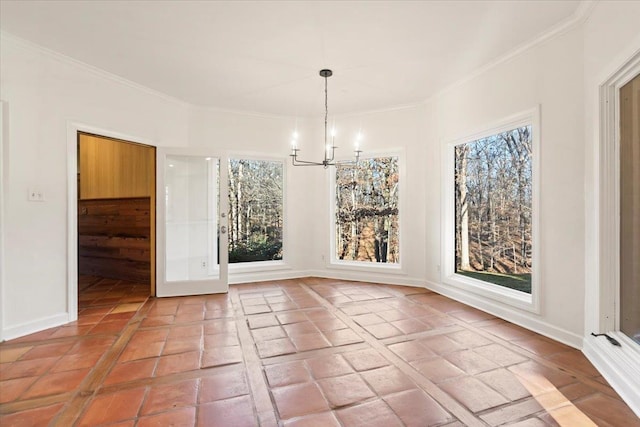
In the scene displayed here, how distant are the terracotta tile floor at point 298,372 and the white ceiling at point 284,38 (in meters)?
2.60

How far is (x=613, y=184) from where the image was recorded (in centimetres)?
221

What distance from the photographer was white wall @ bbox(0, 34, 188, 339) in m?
2.76

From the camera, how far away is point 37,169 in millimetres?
2932

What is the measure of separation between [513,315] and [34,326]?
4.46 meters

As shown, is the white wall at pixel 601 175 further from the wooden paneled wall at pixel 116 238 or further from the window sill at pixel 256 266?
the wooden paneled wall at pixel 116 238

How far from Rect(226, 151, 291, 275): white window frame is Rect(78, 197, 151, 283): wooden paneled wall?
130cm

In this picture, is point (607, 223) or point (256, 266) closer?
point (607, 223)

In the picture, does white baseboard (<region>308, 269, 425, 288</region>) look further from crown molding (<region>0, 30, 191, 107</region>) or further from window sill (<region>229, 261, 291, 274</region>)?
crown molding (<region>0, 30, 191, 107</region>)

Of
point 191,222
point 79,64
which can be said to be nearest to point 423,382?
point 191,222

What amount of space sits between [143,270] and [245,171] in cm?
211

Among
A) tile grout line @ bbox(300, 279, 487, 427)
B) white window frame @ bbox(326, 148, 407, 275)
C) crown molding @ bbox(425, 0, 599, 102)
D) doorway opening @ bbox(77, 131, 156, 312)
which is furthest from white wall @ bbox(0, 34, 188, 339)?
crown molding @ bbox(425, 0, 599, 102)

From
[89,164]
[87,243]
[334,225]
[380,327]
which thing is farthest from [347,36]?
[87,243]

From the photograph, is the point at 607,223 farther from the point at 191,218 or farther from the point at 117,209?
the point at 117,209

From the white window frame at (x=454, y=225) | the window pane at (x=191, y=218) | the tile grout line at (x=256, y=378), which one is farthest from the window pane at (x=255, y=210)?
the white window frame at (x=454, y=225)
